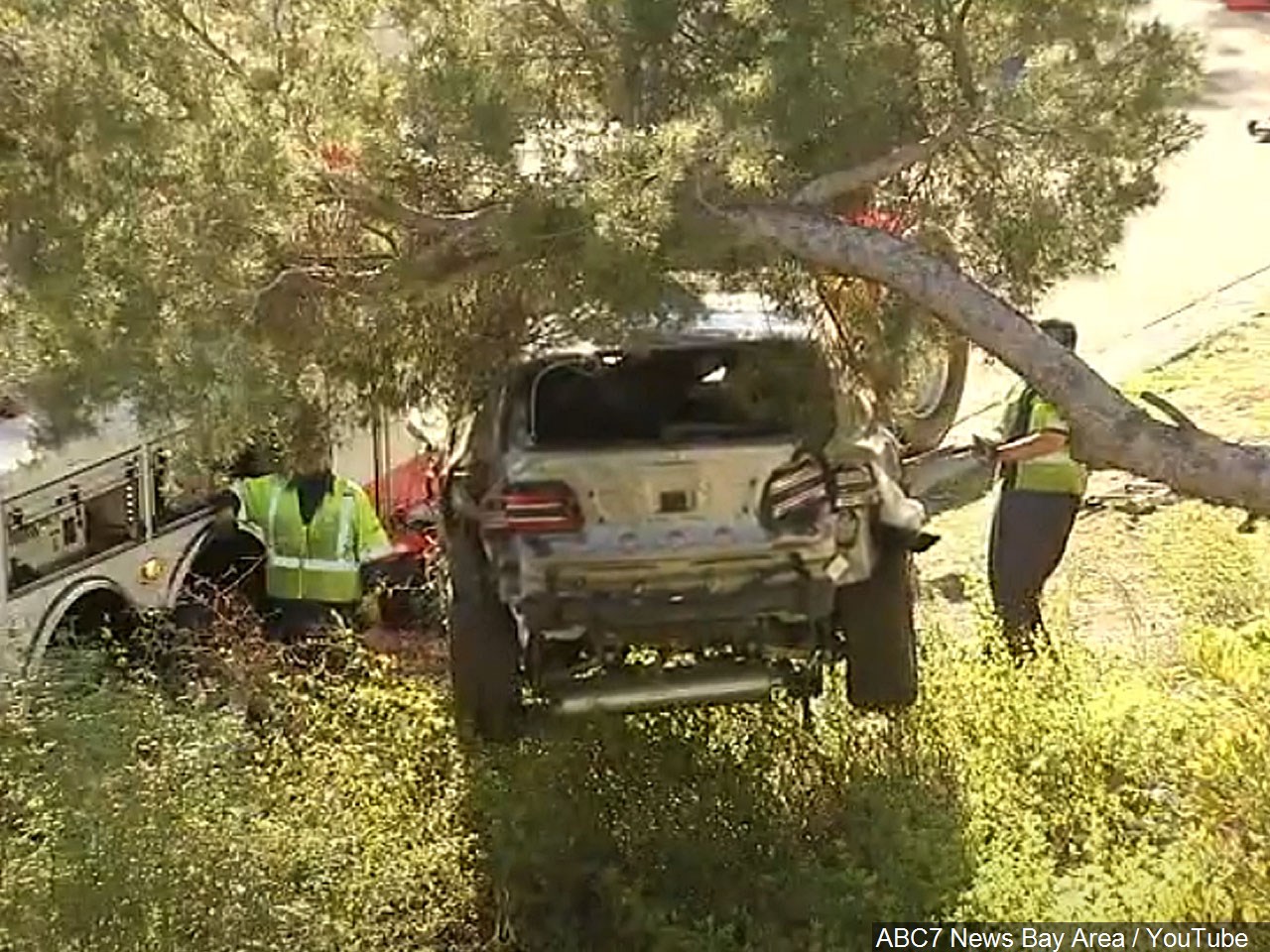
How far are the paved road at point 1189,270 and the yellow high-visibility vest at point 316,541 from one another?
4.43 metres

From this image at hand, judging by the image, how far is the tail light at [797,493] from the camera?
6.37 meters

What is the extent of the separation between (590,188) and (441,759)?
2348mm

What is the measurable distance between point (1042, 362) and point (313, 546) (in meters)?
3.83

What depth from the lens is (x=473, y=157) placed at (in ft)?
18.5

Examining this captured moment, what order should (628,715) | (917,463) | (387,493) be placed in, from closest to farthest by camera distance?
(628,715) → (917,463) → (387,493)

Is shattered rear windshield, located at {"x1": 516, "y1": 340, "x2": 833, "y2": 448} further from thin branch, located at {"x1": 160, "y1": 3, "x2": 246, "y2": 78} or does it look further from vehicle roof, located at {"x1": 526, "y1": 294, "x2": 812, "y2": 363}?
thin branch, located at {"x1": 160, "y1": 3, "x2": 246, "y2": 78}

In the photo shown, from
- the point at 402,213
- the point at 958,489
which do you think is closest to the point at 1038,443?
the point at 402,213

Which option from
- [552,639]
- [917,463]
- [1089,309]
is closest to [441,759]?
[552,639]

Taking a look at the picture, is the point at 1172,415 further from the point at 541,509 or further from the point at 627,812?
the point at 627,812

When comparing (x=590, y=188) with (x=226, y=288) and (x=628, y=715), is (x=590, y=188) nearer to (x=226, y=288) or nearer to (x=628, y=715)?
(x=226, y=288)

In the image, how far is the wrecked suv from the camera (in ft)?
20.8

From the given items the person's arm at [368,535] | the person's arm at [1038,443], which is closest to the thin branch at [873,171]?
the person's arm at [1038,443]

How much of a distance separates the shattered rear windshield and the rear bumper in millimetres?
504

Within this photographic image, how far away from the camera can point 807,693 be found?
6.79 metres
